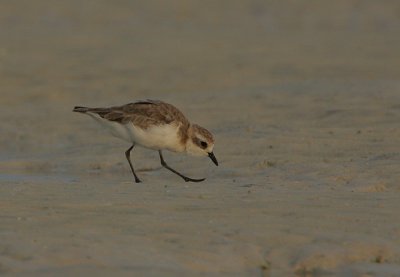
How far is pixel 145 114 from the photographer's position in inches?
468

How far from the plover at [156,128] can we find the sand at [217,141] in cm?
38

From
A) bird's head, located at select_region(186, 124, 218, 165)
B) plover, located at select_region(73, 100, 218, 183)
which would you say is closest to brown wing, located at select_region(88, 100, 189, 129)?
plover, located at select_region(73, 100, 218, 183)

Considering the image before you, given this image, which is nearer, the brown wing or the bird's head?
the brown wing

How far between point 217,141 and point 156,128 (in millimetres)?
1900

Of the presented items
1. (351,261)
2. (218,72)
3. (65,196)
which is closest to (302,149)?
(65,196)

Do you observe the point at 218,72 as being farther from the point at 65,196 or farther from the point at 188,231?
the point at 188,231

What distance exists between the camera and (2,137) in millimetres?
14680

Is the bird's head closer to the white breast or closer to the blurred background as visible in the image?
the white breast

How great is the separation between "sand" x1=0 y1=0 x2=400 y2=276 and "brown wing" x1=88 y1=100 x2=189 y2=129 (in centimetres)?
66

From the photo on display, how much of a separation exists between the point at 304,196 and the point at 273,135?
386cm

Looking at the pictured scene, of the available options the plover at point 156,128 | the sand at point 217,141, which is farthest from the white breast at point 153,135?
the sand at point 217,141

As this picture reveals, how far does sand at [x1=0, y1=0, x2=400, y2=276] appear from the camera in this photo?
313 inches

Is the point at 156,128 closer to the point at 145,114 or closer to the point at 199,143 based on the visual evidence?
the point at 145,114

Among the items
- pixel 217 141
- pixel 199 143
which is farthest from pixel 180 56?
pixel 199 143
